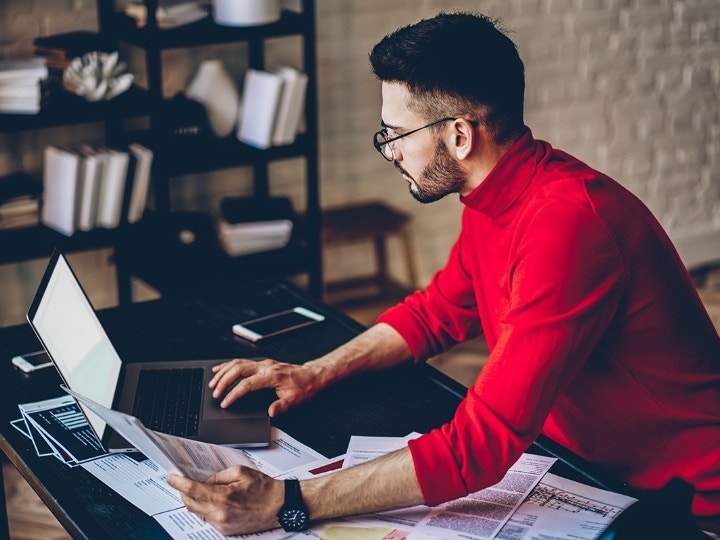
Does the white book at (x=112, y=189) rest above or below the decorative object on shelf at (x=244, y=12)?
below

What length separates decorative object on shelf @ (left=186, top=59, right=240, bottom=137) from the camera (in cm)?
346

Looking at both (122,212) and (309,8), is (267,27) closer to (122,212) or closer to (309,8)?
(309,8)

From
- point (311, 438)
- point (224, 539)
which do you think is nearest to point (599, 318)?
point (311, 438)

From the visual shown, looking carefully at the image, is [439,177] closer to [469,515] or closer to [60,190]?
[469,515]

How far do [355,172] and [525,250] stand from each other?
2.47 metres

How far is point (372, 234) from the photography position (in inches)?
151

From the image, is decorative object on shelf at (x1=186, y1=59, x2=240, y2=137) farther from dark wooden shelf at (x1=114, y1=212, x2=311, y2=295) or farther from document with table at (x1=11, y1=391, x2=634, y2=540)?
document with table at (x1=11, y1=391, x2=634, y2=540)

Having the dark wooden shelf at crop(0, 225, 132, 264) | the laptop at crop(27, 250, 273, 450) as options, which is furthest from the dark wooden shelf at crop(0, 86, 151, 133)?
the laptop at crop(27, 250, 273, 450)

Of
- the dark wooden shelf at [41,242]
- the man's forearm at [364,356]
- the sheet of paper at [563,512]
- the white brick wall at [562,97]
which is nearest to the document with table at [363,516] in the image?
the sheet of paper at [563,512]

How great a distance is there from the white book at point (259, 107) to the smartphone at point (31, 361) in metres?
1.47

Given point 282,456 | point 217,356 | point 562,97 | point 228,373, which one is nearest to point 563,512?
point 282,456

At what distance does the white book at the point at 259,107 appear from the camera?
135 inches

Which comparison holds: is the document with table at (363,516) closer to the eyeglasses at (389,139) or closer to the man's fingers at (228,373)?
the man's fingers at (228,373)

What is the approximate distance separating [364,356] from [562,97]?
2630mm
